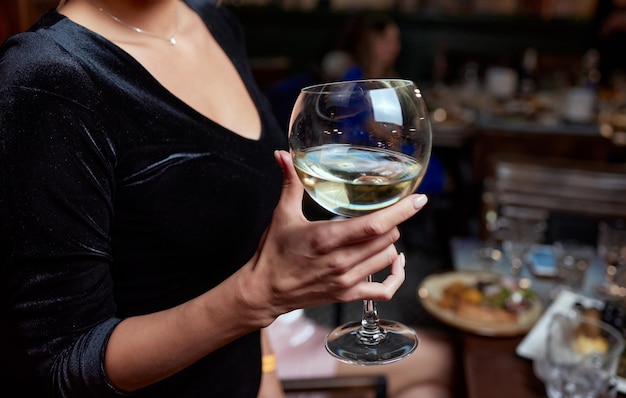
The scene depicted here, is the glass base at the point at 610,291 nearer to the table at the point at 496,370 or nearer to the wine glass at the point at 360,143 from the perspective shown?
the table at the point at 496,370

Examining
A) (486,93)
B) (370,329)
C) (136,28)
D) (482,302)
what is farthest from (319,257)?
(486,93)

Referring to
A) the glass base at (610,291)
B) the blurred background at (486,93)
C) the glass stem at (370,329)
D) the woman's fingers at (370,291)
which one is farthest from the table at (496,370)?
the blurred background at (486,93)

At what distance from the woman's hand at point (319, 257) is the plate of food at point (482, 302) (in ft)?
2.98

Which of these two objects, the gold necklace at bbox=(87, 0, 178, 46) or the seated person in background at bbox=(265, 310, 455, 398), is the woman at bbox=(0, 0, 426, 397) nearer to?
the gold necklace at bbox=(87, 0, 178, 46)

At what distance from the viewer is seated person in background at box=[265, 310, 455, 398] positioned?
1757mm

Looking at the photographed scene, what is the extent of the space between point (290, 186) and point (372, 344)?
28 centimetres

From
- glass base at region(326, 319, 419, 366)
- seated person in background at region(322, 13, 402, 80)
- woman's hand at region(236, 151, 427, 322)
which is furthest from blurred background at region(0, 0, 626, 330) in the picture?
woman's hand at region(236, 151, 427, 322)

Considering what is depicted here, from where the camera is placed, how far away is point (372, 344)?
0.82 m

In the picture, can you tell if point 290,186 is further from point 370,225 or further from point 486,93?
point 486,93

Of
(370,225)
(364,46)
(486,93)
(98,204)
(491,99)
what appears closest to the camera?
(370,225)

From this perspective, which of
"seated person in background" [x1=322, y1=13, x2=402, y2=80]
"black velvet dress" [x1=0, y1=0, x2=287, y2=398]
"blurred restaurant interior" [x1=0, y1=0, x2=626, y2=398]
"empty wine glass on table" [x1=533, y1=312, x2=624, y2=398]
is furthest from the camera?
"seated person in background" [x1=322, y1=13, x2=402, y2=80]

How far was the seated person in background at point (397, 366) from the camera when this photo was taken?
5.76ft

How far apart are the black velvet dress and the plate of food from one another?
2.45 ft

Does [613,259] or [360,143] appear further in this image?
[613,259]
